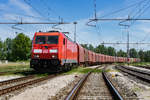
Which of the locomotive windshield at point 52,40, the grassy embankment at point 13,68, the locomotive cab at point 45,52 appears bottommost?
the grassy embankment at point 13,68

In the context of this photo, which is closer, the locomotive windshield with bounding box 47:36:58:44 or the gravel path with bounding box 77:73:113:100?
the gravel path with bounding box 77:73:113:100

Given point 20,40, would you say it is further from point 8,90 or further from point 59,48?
point 8,90

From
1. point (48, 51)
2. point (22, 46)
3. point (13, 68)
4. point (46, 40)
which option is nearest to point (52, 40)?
point (46, 40)

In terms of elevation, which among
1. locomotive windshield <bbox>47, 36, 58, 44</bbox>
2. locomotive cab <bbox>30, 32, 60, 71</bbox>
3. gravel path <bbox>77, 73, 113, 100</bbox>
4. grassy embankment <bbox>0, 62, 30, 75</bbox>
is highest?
locomotive windshield <bbox>47, 36, 58, 44</bbox>

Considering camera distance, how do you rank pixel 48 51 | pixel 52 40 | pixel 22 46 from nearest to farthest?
pixel 48 51 → pixel 52 40 → pixel 22 46

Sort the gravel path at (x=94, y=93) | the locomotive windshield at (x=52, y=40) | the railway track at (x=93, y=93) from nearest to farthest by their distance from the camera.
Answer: the railway track at (x=93, y=93), the gravel path at (x=94, y=93), the locomotive windshield at (x=52, y=40)

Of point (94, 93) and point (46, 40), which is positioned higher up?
point (46, 40)

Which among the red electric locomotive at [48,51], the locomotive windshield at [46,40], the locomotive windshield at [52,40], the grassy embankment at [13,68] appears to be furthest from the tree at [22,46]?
the locomotive windshield at [52,40]

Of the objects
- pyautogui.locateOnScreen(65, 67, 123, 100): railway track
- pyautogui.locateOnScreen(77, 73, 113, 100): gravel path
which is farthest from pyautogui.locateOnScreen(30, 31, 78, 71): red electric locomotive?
pyautogui.locateOnScreen(77, 73, 113, 100): gravel path

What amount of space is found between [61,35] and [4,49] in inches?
3686

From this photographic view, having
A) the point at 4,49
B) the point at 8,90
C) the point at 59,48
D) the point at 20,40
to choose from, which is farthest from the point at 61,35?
the point at 4,49

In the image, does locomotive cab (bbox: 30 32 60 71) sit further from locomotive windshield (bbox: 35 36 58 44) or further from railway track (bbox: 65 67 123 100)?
railway track (bbox: 65 67 123 100)

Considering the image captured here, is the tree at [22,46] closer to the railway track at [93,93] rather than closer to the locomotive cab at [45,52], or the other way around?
the locomotive cab at [45,52]

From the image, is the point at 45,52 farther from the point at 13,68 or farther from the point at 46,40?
the point at 13,68
